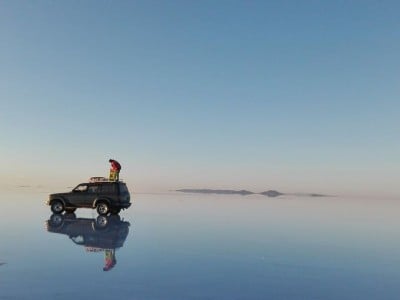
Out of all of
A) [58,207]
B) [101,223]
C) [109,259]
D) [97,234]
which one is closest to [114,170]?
[58,207]

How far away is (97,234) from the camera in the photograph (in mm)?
15914

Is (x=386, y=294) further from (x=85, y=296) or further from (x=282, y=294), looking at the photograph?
(x=85, y=296)

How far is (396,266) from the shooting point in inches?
461

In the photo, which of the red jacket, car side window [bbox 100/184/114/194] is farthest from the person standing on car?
car side window [bbox 100/184/114/194]

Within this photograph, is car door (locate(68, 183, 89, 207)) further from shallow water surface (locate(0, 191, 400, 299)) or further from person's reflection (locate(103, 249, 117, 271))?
person's reflection (locate(103, 249, 117, 271))

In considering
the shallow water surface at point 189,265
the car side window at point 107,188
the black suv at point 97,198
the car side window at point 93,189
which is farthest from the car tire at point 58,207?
the shallow water surface at point 189,265

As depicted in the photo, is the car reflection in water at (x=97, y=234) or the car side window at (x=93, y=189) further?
the car side window at (x=93, y=189)

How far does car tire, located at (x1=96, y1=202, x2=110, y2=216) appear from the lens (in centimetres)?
2363

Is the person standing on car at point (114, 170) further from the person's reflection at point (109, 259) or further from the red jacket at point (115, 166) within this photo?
the person's reflection at point (109, 259)

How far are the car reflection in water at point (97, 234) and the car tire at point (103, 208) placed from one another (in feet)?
4.91

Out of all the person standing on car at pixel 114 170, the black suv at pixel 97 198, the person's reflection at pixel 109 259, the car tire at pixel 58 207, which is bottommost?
the person's reflection at pixel 109 259

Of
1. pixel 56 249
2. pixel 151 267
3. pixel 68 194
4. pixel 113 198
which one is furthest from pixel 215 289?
pixel 68 194

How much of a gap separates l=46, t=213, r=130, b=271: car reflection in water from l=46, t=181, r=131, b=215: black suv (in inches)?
66.8

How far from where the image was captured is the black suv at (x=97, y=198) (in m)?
23.7
